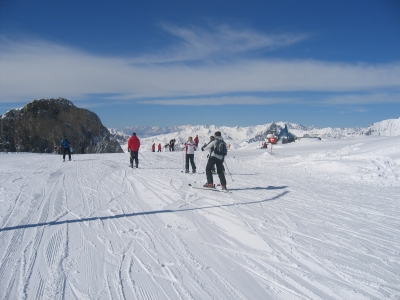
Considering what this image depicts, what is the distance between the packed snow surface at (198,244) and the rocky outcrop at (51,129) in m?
50.2

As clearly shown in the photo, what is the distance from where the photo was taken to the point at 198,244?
470cm

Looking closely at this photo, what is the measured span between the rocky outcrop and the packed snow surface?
50.2m

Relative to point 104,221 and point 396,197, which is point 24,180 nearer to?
point 104,221

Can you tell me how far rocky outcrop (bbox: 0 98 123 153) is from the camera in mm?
56188

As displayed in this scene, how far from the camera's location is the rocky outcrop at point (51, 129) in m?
56.2

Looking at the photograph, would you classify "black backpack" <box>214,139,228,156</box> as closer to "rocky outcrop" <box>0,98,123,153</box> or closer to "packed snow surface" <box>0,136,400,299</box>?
"packed snow surface" <box>0,136,400,299</box>

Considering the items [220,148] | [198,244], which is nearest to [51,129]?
[220,148]

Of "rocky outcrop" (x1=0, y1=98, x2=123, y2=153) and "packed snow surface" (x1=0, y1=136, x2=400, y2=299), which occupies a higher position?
"rocky outcrop" (x1=0, y1=98, x2=123, y2=153)

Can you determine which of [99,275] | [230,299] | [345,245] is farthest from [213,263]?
[345,245]

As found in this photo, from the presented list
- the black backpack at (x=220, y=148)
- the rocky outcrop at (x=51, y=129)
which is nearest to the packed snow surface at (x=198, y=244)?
the black backpack at (x=220, y=148)

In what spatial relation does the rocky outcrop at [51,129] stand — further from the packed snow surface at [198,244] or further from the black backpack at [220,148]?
the packed snow surface at [198,244]

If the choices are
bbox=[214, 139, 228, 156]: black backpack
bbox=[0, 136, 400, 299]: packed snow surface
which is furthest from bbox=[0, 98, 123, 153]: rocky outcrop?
bbox=[0, 136, 400, 299]: packed snow surface

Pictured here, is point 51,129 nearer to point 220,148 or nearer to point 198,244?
point 220,148

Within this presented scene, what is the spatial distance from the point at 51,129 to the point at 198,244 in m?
67.2
